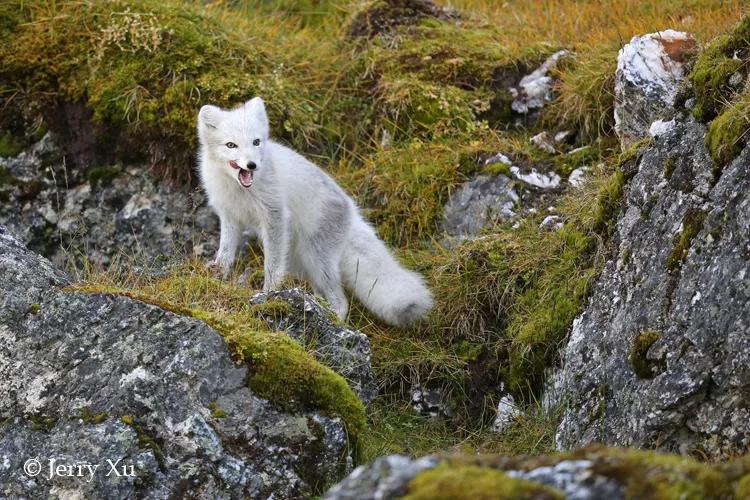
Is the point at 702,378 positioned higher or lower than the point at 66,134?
higher

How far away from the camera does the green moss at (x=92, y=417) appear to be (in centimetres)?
416

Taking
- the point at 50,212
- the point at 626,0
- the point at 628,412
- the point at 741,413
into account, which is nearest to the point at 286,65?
the point at 50,212

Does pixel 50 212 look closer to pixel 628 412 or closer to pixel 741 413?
pixel 628 412

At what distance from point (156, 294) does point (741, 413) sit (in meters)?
3.04

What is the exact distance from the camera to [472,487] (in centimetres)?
254

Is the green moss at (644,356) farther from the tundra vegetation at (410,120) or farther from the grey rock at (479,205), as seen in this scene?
the grey rock at (479,205)

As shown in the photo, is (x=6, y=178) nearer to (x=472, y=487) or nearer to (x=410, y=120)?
(x=410, y=120)

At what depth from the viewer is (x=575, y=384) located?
190 inches

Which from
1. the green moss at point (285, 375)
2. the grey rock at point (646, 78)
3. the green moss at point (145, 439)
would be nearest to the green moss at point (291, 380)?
the green moss at point (285, 375)

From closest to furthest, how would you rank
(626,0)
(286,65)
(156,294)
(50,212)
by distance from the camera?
(156,294)
(50,212)
(286,65)
(626,0)

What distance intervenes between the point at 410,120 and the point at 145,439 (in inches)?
170

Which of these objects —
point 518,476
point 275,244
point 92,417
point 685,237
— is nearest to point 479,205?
point 275,244

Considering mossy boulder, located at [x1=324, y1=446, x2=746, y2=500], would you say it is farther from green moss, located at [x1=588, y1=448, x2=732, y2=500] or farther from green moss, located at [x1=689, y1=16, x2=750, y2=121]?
green moss, located at [x1=689, y1=16, x2=750, y2=121]

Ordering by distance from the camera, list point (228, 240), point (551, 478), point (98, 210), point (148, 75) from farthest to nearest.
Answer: point (148, 75) → point (98, 210) → point (228, 240) → point (551, 478)
